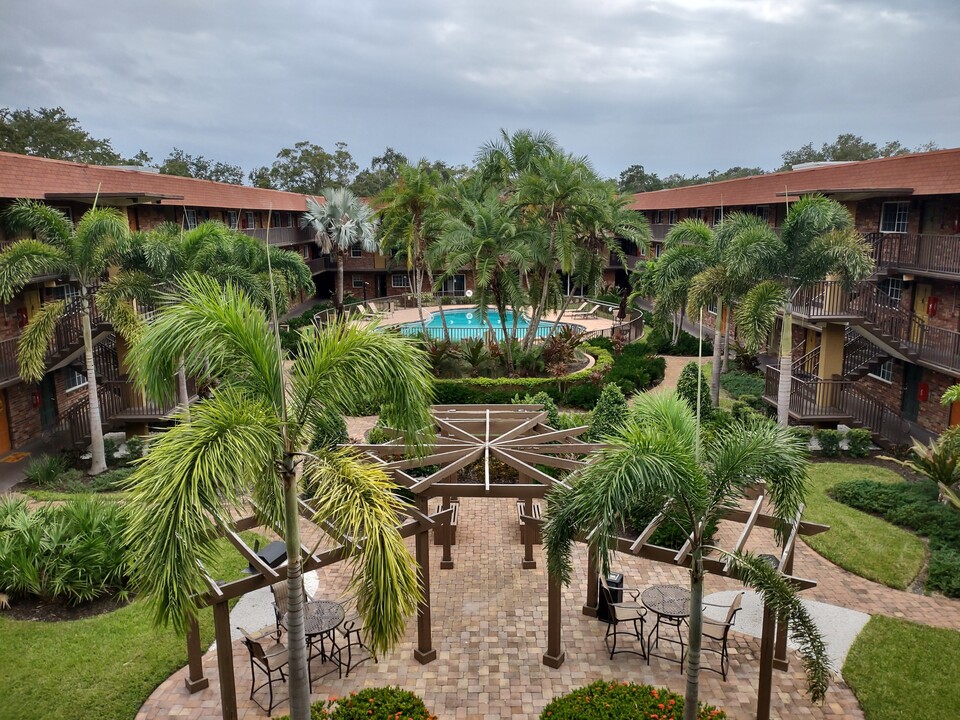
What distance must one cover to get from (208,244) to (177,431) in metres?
12.9

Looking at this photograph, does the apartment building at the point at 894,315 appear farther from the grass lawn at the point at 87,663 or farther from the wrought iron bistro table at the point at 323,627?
the grass lawn at the point at 87,663

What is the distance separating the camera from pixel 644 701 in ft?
27.8

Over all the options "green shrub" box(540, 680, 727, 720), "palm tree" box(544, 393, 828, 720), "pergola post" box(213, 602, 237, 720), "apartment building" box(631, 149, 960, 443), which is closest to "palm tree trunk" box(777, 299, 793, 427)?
"apartment building" box(631, 149, 960, 443)

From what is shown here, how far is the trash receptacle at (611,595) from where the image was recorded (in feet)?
34.9

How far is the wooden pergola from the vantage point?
8320 millimetres

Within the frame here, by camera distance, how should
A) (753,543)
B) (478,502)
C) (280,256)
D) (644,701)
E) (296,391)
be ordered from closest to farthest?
(296,391) < (644,701) < (753,543) < (478,502) < (280,256)

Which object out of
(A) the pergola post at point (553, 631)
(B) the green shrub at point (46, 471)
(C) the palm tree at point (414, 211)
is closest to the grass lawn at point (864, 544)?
(A) the pergola post at point (553, 631)

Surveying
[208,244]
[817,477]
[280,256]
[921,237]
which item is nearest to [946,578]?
[817,477]

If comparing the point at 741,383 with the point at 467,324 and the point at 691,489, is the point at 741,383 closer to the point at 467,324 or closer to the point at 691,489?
the point at 691,489

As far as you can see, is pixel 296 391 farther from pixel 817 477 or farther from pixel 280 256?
pixel 280 256

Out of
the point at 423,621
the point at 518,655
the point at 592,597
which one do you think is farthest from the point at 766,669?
the point at 423,621

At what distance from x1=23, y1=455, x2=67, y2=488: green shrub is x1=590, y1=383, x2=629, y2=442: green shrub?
12923mm

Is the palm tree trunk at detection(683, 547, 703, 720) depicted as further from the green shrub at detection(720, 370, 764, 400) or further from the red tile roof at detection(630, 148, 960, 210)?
the green shrub at detection(720, 370, 764, 400)

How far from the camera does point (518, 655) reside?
32.6ft
